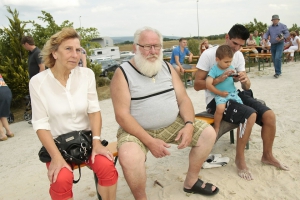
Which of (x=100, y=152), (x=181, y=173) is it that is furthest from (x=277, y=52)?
(x=100, y=152)

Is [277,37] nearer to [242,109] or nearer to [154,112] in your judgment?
[242,109]

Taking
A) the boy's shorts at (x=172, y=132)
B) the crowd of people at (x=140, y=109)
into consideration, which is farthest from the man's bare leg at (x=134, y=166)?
the boy's shorts at (x=172, y=132)

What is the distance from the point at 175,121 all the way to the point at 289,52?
12247 millimetres

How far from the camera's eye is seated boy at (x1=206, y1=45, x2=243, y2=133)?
325 centimetres

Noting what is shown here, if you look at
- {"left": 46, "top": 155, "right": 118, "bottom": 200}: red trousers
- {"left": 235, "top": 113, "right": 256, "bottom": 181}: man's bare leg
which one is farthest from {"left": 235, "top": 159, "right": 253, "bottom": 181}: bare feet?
{"left": 46, "top": 155, "right": 118, "bottom": 200}: red trousers

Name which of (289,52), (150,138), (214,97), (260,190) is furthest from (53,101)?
(289,52)

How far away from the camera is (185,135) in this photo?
2.69 meters

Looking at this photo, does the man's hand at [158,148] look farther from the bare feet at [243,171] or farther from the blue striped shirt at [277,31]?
the blue striped shirt at [277,31]

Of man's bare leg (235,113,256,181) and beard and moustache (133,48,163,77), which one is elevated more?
beard and moustache (133,48,163,77)

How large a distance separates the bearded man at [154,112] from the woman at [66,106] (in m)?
0.26

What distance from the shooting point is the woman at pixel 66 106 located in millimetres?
2338

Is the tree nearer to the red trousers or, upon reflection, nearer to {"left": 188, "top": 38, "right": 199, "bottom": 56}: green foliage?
the red trousers

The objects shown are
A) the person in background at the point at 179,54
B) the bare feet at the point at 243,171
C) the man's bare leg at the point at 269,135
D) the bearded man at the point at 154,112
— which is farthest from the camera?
the person in background at the point at 179,54

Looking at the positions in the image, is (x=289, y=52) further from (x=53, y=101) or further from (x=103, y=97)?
(x=53, y=101)
